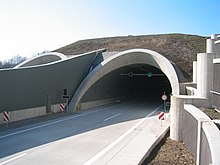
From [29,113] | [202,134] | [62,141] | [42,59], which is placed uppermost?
[42,59]

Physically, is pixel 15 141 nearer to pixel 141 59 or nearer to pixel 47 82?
pixel 47 82

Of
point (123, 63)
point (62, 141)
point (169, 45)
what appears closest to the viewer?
point (62, 141)

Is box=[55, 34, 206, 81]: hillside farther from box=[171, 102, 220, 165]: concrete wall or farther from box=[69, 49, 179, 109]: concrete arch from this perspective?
box=[171, 102, 220, 165]: concrete wall

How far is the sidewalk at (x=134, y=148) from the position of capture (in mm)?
11531

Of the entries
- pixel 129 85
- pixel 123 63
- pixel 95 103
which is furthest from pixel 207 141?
pixel 129 85

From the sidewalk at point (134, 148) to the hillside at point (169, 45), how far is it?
56.7 feet

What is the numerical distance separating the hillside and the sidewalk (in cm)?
1727

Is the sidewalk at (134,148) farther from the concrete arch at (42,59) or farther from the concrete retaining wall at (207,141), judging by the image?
the concrete arch at (42,59)

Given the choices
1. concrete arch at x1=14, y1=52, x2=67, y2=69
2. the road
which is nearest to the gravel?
the road

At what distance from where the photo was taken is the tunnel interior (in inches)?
1366

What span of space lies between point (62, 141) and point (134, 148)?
446cm

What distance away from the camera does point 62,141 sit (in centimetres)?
1533

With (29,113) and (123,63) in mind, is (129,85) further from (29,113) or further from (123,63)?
(29,113)

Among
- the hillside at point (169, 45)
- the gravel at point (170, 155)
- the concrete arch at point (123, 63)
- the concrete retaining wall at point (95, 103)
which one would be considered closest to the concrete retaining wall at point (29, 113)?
the concrete retaining wall at point (95, 103)
